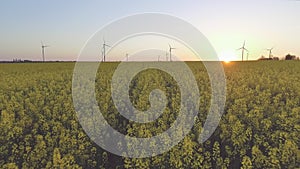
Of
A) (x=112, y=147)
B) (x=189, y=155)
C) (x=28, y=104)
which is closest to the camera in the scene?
(x=189, y=155)

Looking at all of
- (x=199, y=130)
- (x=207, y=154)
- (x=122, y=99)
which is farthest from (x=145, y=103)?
(x=207, y=154)

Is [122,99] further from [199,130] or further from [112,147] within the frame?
[199,130]

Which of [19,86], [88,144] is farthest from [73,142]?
[19,86]

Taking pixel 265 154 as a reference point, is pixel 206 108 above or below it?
above

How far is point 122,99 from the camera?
10273mm

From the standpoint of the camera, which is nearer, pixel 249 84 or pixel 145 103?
pixel 145 103

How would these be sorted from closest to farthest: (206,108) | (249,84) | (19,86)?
1. (206,108)
2. (249,84)
3. (19,86)

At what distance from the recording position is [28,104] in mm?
9969

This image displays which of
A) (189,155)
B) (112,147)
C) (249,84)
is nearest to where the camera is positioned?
(189,155)

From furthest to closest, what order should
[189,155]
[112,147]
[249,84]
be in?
[249,84]
[112,147]
[189,155]

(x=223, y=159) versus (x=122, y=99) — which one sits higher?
(x=122, y=99)

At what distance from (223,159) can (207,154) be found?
0.53m

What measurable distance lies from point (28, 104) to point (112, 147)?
353cm

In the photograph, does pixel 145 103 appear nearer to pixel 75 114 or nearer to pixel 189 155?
pixel 75 114
